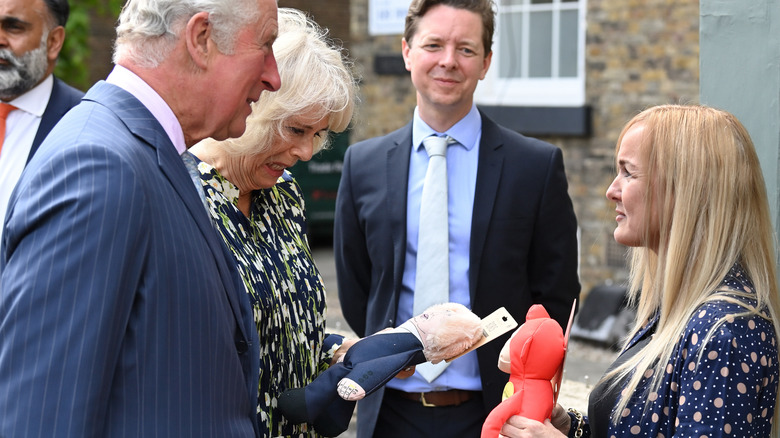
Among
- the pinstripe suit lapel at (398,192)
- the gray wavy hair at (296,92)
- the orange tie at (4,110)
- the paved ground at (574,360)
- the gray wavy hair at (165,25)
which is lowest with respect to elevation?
the paved ground at (574,360)

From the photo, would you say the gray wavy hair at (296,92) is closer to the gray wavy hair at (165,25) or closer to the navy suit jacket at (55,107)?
the gray wavy hair at (165,25)

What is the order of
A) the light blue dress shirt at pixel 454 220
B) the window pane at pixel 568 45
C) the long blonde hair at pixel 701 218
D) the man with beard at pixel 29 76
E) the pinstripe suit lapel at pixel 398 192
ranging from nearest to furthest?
the long blonde hair at pixel 701 218, the light blue dress shirt at pixel 454 220, the pinstripe suit lapel at pixel 398 192, the man with beard at pixel 29 76, the window pane at pixel 568 45

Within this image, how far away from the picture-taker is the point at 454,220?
3209mm

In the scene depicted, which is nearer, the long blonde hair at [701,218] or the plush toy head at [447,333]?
the long blonde hair at [701,218]

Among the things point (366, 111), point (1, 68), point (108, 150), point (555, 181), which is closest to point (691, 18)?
point (366, 111)

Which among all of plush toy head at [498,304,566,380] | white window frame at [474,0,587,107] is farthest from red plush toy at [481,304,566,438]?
white window frame at [474,0,587,107]

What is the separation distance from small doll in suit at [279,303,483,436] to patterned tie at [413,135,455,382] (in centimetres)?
67

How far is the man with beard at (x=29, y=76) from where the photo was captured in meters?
3.55

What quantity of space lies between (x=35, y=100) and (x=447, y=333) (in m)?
2.24

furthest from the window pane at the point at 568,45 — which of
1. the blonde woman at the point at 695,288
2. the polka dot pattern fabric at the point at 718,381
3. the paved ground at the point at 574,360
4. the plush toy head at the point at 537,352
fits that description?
the polka dot pattern fabric at the point at 718,381

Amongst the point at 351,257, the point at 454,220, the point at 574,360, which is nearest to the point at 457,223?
the point at 454,220

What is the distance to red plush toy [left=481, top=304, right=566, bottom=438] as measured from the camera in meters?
2.15

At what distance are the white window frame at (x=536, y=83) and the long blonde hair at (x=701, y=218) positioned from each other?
19.6ft

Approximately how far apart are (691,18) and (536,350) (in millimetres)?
5714
